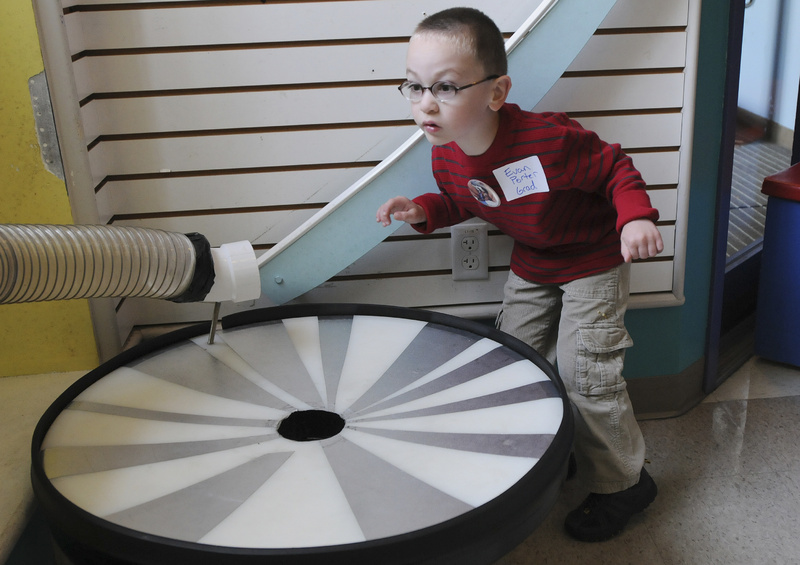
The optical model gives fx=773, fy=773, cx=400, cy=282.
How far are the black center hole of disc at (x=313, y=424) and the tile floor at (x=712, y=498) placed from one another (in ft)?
1.69

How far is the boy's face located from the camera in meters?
1.44

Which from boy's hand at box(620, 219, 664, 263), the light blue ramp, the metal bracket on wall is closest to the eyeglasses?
the light blue ramp

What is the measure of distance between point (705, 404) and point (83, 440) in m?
1.71

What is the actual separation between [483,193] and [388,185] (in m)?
0.26

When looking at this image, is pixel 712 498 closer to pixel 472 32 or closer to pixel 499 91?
pixel 499 91

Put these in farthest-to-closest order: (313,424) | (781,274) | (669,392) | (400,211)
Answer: (781,274)
(669,392)
(400,211)
(313,424)

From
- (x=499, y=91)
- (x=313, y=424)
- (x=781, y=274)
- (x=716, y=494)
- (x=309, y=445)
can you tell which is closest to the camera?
(x=309, y=445)

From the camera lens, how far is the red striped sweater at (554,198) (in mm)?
1551

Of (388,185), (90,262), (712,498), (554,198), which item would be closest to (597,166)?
(554,198)

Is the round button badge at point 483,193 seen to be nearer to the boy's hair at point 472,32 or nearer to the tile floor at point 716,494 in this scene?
the boy's hair at point 472,32

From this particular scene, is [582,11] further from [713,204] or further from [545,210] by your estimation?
[713,204]

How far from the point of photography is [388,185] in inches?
71.2

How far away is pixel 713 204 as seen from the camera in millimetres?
2041

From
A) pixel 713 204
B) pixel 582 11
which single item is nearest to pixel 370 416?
pixel 582 11
